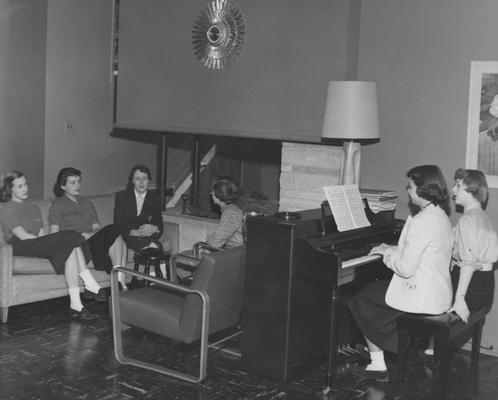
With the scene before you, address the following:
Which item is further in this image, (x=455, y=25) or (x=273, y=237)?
(x=455, y=25)

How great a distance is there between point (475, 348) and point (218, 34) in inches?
131

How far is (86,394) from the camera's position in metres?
4.37

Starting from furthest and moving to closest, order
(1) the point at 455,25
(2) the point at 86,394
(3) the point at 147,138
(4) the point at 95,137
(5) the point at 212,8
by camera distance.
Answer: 1. (3) the point at 147,138
2. (4) the point at 95,137
3. (5) the point at 212,8
4. (1) the point at 455,25
5. (2) the point at 86,394

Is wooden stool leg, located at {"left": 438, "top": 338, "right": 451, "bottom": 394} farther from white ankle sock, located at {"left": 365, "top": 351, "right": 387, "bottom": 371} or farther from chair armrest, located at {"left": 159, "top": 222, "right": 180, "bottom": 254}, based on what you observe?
chair armrest, located at {"left": 159, "top": 222, "right": 180, "bottom": 254}

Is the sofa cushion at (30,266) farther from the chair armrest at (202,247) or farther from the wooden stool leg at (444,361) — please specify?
the wooden stool leg at (444,361)

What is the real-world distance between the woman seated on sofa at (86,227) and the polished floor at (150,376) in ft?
2.93

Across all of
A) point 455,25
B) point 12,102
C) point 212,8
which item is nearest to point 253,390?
point 455,25

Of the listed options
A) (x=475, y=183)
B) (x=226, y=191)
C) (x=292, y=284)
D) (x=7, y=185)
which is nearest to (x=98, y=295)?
(x=7, y=185)

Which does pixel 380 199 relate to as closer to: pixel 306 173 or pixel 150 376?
pixel 306 173

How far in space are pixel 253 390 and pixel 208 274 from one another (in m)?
0.74

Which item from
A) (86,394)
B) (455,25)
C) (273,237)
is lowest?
(86,394)

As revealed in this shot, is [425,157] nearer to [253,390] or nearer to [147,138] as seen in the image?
[253,390]

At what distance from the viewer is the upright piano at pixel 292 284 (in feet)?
14.9

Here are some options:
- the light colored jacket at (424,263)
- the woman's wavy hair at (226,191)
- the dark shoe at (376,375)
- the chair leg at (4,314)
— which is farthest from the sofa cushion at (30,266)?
the light colored jacket at (424,263)
